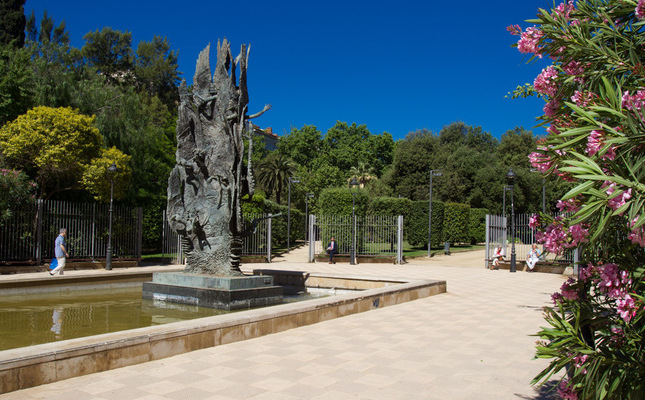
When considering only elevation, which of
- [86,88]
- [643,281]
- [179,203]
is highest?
[86,88]

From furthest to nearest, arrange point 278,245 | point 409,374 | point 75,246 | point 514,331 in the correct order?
point 278,245, point 75,246, point 514,331, point 409,374

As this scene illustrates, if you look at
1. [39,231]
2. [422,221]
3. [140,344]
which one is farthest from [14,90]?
[422,221]

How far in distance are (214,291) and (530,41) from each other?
766 centimetres

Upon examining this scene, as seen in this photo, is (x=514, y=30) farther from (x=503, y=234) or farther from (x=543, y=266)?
(x=503, y=234)

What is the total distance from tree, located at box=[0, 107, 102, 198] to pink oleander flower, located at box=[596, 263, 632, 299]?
19.3 metres

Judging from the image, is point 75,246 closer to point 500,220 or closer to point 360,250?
point 360,250

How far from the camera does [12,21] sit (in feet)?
103

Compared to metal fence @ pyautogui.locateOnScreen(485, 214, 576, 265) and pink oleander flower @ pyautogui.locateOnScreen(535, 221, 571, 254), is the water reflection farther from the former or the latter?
metal fence @ pyautogui.locateOnScreen(485, 214, 576, 265)

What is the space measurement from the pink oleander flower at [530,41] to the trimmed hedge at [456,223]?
1320 inches

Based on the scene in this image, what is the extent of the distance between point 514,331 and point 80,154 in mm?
17363

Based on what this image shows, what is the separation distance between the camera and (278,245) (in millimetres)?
33750

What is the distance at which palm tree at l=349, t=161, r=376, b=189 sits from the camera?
61719 mm

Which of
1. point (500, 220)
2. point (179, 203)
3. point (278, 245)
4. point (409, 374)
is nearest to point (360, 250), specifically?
point (500, 220)

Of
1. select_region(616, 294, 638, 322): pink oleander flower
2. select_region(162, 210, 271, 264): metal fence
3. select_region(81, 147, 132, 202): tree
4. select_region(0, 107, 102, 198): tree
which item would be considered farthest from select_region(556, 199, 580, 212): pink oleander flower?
select_region(162, 210, 271, 264): metal fence
